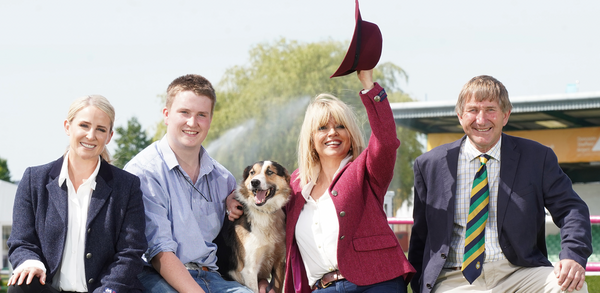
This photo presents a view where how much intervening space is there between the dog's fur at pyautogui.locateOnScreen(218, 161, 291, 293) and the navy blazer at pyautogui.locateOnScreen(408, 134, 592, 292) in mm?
1162

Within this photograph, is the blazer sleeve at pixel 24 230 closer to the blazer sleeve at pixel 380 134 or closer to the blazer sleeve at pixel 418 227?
the blazer sleeve at pixel 380 134

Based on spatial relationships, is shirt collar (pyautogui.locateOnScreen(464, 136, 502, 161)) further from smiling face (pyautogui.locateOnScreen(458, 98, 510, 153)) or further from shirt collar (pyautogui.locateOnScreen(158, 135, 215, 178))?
shirt collar (pyautogui.locateOnScreen(158, 135, 215, 178))

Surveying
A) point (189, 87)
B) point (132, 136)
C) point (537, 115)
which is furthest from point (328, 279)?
point (132, 136)

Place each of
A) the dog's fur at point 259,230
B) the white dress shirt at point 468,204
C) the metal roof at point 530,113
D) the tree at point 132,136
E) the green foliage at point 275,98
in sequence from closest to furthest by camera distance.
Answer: the white dress shirt at point 468,204
the dog's fur at point 259,230
the metal roof at point 530,113
the green foliage at point 275,98
the tree at point 132,136

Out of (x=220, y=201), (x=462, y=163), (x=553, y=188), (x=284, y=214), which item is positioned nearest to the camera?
(x=553, y=188)

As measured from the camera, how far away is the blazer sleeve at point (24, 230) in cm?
329

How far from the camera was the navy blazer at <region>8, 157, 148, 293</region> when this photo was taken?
3352mm

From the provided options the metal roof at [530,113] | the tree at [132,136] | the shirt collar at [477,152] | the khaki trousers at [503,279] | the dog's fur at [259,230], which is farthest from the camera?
the tree at [132,136]

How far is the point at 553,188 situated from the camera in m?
3.71

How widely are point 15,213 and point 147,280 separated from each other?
0.90 meters

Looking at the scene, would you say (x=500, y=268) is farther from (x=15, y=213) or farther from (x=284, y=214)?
(x=15, y=213)

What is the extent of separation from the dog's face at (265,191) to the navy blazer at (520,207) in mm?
1140

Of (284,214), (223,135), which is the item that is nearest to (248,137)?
(223,135)

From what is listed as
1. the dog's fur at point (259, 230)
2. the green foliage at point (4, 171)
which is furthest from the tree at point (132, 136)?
the dog's fur at point (259, 230)
